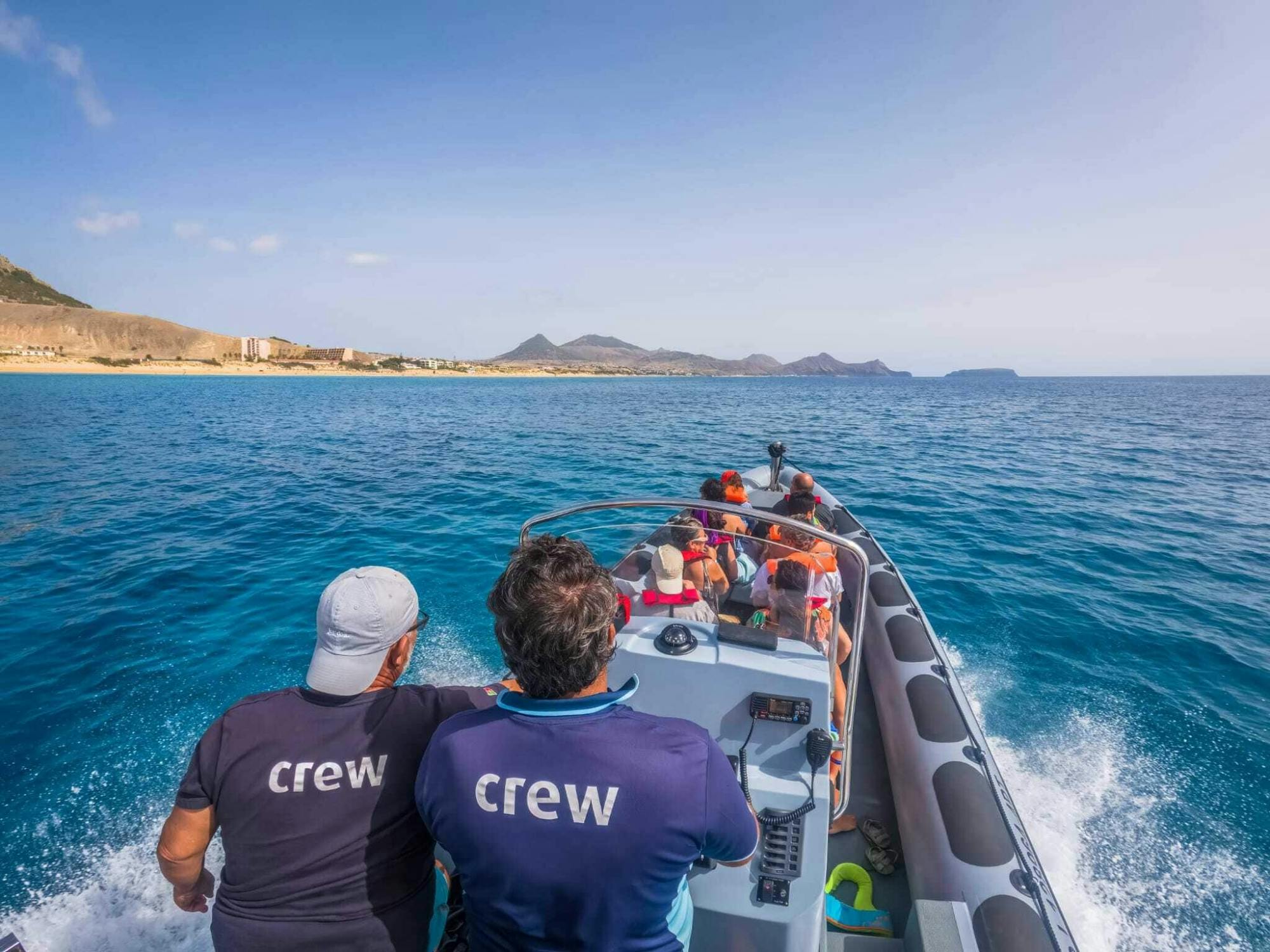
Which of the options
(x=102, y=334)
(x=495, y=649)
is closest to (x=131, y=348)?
(x=102, y=334)

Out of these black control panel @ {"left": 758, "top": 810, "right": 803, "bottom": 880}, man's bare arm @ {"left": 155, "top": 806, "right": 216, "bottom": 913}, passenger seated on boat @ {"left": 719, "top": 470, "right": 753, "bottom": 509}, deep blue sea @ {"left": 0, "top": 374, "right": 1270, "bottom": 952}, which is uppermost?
passenger seated on boat @ {"left": 719, "top": 470, "right": 753, "bottom": 509}

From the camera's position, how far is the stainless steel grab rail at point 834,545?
281 cm

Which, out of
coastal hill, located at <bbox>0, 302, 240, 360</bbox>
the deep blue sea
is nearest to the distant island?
coastal hill, located at <bbox>0, 302, 240, 360</bbox>

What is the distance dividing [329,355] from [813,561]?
168127mm

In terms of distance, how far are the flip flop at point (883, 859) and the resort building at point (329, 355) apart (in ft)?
522

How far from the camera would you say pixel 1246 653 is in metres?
7.37

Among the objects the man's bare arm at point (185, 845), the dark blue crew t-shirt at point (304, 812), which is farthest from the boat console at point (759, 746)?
the man's bare arm at point (185, 845)

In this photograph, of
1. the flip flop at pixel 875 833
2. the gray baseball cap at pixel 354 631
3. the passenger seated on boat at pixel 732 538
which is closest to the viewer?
the gray baseball cap at pixel 354 631

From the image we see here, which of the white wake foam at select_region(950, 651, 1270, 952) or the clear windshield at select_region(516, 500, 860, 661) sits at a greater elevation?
the clear windshield at select_region(516, 500, 860, 661)

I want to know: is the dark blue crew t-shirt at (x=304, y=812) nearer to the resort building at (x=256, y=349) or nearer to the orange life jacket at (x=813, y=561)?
the orange life jacket at (x=813, y=561)

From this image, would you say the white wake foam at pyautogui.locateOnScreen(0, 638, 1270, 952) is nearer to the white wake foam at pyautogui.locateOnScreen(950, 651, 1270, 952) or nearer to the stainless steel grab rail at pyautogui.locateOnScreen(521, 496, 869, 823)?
the white wake foam at pyautogui.locateOnScreen(950, 651, 1270, 952)

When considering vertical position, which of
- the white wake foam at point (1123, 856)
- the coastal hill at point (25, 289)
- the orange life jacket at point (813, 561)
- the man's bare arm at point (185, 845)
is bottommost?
the white wake foam at point (1123, 856)

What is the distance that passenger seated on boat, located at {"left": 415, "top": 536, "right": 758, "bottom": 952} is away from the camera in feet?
4.20

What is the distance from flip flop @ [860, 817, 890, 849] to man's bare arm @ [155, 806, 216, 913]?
13.0 ft
